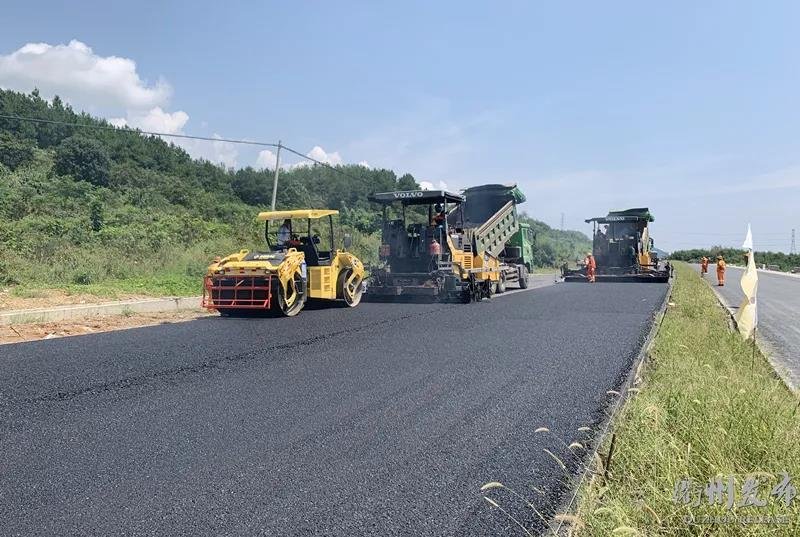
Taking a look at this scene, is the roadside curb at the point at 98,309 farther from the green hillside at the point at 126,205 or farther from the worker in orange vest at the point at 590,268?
the worker in orange vest at the point at 590,268

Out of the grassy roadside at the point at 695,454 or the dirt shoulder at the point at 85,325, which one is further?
the dirt shoulder at the point at 85,325

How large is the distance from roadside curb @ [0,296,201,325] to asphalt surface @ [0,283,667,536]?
83.4 inches

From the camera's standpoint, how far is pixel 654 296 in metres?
15.0

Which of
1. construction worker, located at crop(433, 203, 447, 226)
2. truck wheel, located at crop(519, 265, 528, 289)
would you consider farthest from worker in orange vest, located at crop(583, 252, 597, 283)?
construction worker, located at crop(433, 203, 447, 226)

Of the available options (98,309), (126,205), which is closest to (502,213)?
(98,309)

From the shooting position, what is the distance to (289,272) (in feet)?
33.8

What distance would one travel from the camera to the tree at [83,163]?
41.1 m

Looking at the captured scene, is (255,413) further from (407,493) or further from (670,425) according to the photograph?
(670,425)

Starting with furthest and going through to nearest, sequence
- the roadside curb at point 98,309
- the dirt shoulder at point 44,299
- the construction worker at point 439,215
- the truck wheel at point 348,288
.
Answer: the construction worker at point 439,215, the truck wheel at point 348,288, the dirt shoulder at point 44,299, the roadside curb at point 98,309

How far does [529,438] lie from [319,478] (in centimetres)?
142

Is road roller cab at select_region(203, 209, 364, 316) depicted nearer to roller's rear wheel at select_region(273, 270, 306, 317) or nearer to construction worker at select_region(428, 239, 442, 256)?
roller's rear wheel at select_region(273, 270, 306, 317)

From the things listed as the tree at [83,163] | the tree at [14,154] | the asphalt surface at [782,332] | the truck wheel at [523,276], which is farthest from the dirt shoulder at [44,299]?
the tree at [14,154]

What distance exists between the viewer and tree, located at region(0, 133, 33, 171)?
39938mm

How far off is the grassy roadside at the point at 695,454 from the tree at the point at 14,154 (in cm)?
4634
